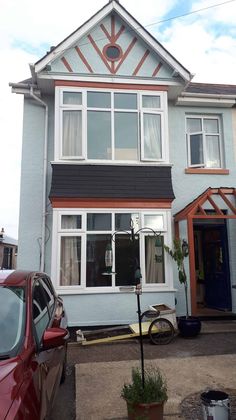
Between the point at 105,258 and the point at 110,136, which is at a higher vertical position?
the point at 110,136

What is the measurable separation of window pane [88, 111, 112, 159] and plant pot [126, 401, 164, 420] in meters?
6.72

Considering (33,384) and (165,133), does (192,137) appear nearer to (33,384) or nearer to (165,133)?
(165,133)

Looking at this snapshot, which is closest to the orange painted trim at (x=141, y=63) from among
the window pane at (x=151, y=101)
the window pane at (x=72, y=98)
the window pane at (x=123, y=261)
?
the window pane at (x=151, y=101)

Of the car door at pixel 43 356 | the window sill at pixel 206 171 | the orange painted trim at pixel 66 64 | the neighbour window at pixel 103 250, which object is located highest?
the orange painted trim at pixel 66 64

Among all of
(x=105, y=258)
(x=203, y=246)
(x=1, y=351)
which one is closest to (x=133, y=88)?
(x=105, y=258)

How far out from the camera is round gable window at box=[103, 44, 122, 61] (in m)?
10.2

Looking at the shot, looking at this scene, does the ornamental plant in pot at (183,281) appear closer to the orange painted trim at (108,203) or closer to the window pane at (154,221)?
the window pane at (154,221)

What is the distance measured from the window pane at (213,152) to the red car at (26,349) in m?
7.99

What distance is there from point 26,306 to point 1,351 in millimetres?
573

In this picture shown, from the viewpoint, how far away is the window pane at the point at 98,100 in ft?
32.9

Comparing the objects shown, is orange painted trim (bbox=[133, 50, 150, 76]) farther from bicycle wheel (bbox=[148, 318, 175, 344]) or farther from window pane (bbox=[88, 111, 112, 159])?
bicycle wheel (bbox=[148, 318, 175, 344])

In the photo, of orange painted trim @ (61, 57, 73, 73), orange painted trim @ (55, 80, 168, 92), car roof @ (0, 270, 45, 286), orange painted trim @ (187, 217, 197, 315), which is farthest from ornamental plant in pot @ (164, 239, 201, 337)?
orange painted trim @ (61, 57, 73, 73)

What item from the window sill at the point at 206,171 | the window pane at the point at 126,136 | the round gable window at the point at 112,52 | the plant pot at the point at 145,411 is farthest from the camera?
the window sill at the point at 206,171

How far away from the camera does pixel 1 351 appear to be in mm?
2947
